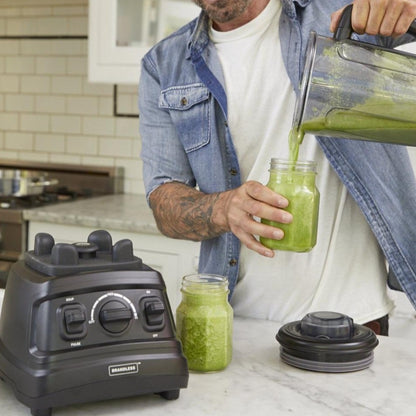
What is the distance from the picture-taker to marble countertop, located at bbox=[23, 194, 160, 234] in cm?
317

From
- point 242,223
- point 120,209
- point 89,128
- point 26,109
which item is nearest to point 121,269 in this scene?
point 242,223

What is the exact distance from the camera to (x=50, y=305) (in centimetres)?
110

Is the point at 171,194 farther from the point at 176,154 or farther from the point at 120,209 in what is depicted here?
the point at 120,209

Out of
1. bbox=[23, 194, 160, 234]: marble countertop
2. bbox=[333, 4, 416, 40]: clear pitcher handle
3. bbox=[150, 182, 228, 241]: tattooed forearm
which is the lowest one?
bbox=[23, 194, 160, 234]: marble countertop

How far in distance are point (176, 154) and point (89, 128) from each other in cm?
214

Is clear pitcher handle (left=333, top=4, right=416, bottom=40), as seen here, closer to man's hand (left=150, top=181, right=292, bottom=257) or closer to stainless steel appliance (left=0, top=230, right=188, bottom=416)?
man's hand (left=150, top=181, right=292, bottom=257)

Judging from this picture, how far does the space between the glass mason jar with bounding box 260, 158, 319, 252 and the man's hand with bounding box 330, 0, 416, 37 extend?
0.30 m

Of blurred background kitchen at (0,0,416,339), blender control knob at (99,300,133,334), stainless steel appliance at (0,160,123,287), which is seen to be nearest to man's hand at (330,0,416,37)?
blender control knob at (99,300,133,334)

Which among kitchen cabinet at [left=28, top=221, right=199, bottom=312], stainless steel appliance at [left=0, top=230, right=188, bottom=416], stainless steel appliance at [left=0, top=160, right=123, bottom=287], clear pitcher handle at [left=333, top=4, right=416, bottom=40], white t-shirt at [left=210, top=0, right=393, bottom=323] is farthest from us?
stainless steel appliance at [left=0, top=160, right=123, bottom=287]

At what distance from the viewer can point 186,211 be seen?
6.18 ft

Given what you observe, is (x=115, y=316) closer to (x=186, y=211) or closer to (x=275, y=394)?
(x=275, y=394)

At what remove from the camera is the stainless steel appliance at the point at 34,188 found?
Result: 3.41 m

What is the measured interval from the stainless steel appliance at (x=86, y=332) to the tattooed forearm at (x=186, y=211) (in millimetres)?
576

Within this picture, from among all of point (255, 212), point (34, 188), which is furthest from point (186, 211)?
point (34, 188)
